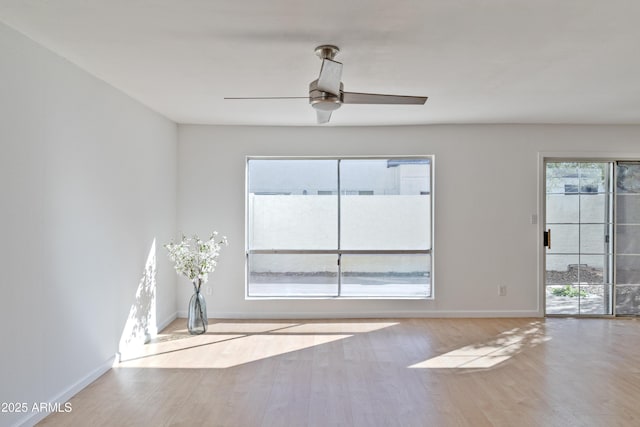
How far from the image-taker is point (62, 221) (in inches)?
122

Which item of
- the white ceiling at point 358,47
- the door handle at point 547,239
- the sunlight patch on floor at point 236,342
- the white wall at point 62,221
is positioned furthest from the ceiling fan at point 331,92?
the door handle at point 547,239

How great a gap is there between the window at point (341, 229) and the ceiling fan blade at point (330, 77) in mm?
2934

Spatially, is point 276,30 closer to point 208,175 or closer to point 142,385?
point 142,385

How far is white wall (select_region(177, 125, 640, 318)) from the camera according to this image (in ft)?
18.2

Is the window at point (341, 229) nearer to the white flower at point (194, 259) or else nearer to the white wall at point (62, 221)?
the white flower at point (194, 259)

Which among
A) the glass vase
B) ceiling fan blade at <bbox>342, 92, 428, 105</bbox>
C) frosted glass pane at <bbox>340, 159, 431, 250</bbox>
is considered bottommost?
the glass vase

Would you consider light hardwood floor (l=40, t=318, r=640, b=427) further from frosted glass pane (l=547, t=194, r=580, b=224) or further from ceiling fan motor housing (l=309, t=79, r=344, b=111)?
ceiling fan motor housing (l=309, t=79, r=344, b=111)

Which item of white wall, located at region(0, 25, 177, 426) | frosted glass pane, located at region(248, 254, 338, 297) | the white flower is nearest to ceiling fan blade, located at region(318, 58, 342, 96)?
white wall, located at region(0, 25, 177, 426)

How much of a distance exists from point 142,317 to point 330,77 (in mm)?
3090

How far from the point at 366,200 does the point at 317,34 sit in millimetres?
3211

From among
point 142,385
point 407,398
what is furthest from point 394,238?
point 142,385

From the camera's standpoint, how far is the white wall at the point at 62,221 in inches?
103

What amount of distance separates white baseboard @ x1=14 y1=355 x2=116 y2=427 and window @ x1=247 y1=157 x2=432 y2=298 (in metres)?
2.16

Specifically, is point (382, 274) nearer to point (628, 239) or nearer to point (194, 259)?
point (194, 259)
